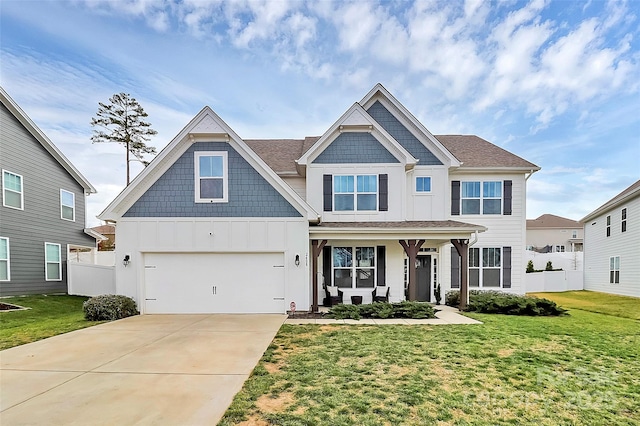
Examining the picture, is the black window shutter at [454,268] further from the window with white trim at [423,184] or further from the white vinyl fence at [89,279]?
the white vinyl fence at [89,279]

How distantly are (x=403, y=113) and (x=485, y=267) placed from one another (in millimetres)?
7536

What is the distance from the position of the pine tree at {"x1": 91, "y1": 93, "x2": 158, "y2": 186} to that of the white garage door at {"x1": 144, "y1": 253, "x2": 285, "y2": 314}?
19697 mm

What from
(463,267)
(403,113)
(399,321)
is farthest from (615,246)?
(399,321)

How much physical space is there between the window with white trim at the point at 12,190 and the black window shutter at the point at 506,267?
2116cm

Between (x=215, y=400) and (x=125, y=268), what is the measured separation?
8391 millimetres

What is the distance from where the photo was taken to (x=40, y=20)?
11.7 meters

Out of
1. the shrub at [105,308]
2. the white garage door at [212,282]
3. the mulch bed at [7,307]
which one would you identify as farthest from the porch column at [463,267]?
the mulch bed at [7,307]

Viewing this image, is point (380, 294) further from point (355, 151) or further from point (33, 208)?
point (33, 208)

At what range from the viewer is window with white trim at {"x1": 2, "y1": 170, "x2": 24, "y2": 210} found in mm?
13258

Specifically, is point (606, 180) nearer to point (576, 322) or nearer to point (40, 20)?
point (576, 322)

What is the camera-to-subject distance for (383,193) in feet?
41.1

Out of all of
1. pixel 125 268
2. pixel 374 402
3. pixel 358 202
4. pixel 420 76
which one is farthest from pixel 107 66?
pixel 374 402

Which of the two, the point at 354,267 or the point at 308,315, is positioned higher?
the point at 354,267

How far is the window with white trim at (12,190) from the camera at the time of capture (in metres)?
13.3
